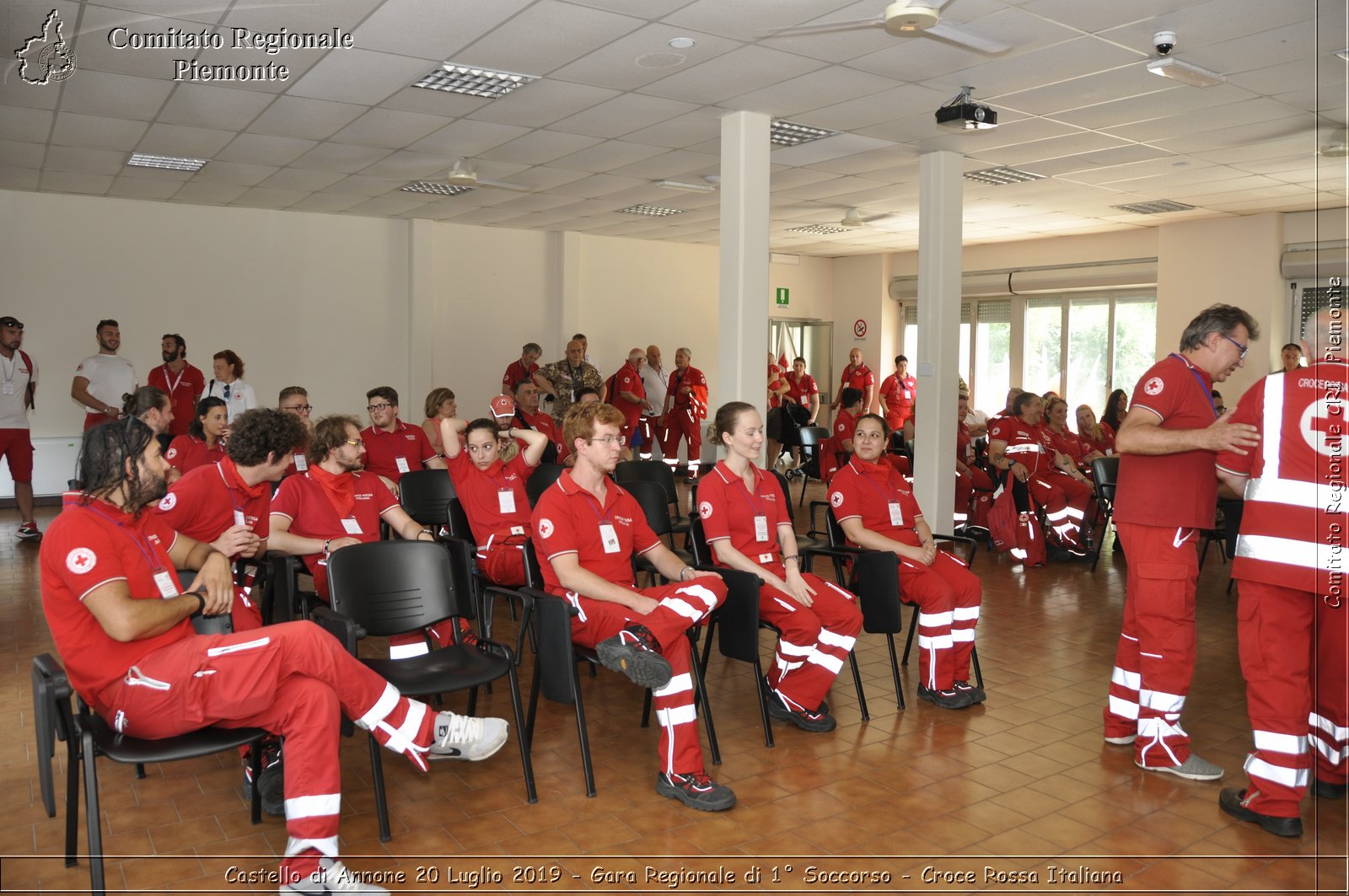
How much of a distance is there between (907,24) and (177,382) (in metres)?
7.15

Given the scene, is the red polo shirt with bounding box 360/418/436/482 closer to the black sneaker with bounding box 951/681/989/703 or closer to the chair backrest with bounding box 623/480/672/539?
the chair backrest with bounding box 623/480/672/539

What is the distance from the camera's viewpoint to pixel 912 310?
15.1 meters

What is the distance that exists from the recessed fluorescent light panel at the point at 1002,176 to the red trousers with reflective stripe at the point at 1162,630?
5954 millimetres

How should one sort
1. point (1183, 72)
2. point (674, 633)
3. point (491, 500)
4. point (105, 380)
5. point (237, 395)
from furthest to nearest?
point (105, 380)
point (237, 395)
point (1183, 72)
point (491, 500)
point (674, 633)

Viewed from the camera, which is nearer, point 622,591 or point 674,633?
point 674,633

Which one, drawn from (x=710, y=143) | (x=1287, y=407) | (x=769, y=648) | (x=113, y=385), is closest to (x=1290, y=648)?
(x=1287, y=407)

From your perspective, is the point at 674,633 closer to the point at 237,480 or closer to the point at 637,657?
the point at 637,657

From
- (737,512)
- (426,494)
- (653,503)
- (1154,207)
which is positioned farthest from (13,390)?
(1154,207)

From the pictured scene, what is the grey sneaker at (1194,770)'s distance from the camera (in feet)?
11.3

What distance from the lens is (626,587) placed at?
12.0 feet

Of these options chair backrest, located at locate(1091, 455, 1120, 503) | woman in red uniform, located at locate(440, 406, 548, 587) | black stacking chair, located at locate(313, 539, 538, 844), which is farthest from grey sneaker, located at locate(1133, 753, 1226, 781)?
chair backrest, located at locate(1091, 455, 1120, 503)

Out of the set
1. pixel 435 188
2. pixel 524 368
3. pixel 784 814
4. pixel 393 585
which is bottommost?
pixel 784 814

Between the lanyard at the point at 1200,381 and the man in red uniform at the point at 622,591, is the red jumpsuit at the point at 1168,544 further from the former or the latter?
the man in red uniform at the point at 622,591

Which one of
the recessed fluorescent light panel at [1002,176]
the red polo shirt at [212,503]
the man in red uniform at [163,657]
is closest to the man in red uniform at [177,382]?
the red polo shirt at [212,503]
